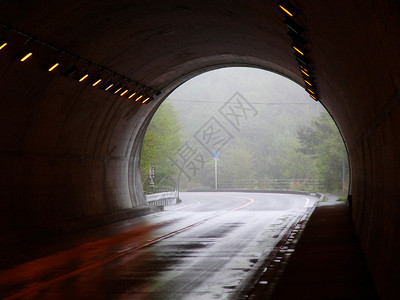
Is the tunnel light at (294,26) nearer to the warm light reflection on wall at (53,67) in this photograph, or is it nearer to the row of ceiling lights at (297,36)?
the row of ceiling lights at (297,36)

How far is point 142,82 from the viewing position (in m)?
26.8

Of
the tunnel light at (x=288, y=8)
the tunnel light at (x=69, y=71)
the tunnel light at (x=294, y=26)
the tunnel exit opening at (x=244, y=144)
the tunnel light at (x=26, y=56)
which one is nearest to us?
the tunnel light at (x=288, y=8)

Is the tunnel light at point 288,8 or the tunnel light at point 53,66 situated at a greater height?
the tunnel light at point 53,66

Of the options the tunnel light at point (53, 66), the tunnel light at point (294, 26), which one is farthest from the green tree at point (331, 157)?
the tunnel light at point (294, 26)

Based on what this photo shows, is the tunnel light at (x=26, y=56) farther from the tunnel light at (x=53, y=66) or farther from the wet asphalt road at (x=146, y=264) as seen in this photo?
the wet asphalt road at (x=146, y=264)

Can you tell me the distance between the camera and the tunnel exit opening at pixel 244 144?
193 ft

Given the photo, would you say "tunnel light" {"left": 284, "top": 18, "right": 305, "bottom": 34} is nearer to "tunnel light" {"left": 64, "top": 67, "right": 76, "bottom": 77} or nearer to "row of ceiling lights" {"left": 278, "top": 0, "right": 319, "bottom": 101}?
"row of ceiling lights" {"left": 278, "top": 0, "right": 319, "bottom": 101}

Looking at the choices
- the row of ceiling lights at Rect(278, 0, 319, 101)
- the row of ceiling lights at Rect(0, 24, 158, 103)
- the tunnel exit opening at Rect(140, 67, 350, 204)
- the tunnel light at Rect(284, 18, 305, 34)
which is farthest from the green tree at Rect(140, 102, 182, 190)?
the tunnel light at Rect(284, 18, 305, 34)

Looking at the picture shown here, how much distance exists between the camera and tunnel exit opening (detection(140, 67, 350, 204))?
5896 centimetres

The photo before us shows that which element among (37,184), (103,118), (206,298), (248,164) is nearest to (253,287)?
(206,298)

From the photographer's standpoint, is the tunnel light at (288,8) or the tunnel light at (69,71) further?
the tunnel light at (69,71)

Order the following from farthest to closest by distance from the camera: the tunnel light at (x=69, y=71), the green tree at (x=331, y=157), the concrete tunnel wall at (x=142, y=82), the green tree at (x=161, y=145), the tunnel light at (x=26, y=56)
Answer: the green tree at (x=331, y=157) < the green tree at (x=161, y=145) < the tunnel light at (x=69, y=71) < the tunnel light at (x=26, y=56) < the concrete tunnel wall at (x=142, y=82)

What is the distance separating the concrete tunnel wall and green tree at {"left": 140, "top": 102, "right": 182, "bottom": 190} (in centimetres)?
1914

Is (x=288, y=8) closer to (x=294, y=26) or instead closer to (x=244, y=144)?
(x=294, y=26)
